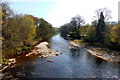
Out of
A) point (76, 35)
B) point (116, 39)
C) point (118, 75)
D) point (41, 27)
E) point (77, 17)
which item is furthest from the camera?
point (77, 17)

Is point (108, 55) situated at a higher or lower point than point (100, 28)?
lower

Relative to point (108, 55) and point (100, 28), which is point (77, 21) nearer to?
point (100, 28)

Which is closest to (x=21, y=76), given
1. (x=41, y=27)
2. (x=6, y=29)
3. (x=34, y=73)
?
(x=34, y=73)

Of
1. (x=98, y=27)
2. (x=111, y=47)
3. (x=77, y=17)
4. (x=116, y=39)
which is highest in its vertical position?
(x=77, y=17)

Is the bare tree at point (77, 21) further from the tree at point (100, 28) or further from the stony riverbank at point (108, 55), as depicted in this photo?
the stony riverbank at point (108, 55)

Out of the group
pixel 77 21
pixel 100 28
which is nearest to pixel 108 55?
pixel 100 28

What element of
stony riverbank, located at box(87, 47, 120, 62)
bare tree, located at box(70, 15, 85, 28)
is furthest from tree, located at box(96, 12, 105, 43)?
bare tree, located at box(70, 15, 85, 28)

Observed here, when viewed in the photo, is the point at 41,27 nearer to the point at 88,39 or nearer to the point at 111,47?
the point at 88,39

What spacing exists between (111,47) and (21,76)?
26.1m

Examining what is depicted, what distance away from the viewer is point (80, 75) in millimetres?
13266

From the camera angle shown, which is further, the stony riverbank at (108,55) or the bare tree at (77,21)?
the bare tree at (77,21)

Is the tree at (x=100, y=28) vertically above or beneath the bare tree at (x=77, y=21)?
beneath

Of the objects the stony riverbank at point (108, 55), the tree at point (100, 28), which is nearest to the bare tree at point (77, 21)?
the tree at point (100, 28)

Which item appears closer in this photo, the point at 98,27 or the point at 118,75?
the point at 118,75
